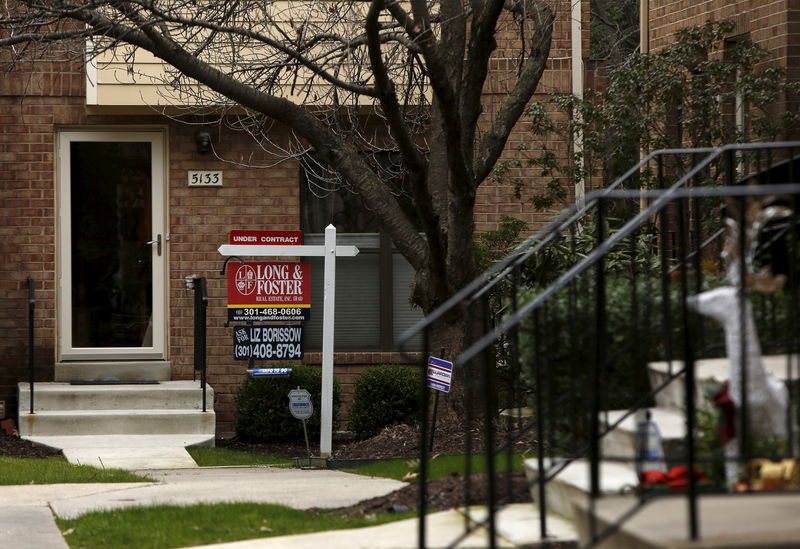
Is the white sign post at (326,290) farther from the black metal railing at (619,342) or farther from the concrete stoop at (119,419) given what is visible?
the black metal railing at (619,342)

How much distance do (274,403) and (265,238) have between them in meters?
1.68

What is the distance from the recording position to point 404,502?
6.68m

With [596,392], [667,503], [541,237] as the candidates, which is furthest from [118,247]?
[667,503]

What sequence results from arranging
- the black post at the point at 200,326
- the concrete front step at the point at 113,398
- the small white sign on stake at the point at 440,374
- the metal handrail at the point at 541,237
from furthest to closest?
1. the concrete front step at the point at 113,398
2. the black post at the point at 200,326
3. the small white sign on stake at the point at 440,374
4. the metal handrail at the point at 541,237

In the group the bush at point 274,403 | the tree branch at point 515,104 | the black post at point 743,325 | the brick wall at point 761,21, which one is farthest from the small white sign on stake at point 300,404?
the black post at point 743,325

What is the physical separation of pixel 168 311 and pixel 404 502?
561 cm

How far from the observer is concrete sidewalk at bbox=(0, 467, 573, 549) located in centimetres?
548

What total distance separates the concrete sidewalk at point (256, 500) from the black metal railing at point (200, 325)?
1.62 meters

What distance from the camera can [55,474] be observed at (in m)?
8.31

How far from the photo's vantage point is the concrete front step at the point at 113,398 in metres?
10.8

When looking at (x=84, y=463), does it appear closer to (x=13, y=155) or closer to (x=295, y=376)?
(x=295, y=376)

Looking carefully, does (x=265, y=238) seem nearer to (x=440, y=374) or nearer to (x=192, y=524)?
(x=440, y=374)

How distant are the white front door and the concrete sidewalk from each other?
9.91 feet

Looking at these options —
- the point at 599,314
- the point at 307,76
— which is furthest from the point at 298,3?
the point at 599,314
